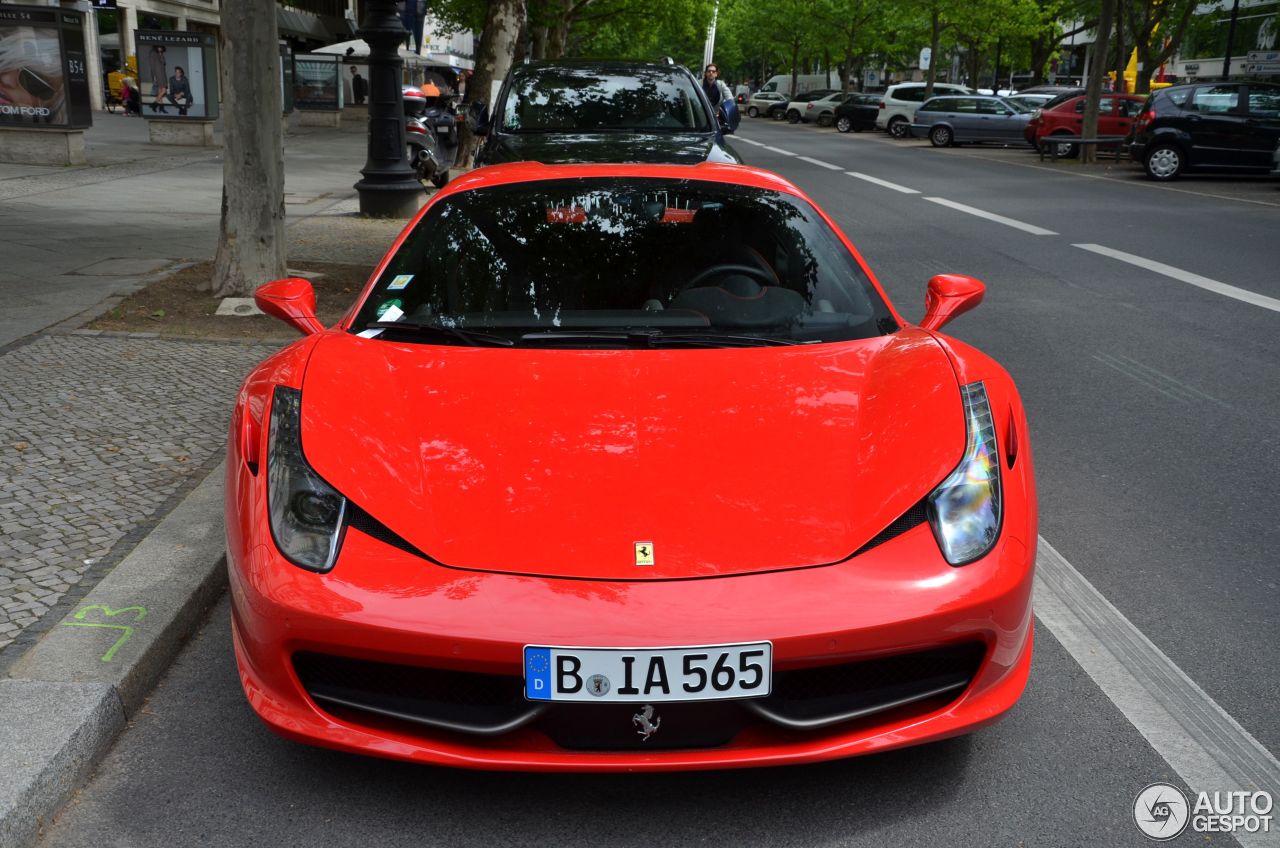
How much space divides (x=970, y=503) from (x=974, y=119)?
110ft

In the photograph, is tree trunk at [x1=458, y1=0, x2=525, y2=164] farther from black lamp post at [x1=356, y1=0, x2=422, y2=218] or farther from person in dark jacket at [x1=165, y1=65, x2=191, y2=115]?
person in dark jacket at [x1=165, y1=65, x2=191, y2=115]

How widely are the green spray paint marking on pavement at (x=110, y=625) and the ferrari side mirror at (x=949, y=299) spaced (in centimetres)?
239

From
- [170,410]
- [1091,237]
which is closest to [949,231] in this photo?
[1091,237]

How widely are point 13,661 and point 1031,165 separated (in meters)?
25.3

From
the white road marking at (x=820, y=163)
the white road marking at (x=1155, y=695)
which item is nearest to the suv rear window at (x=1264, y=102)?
the white road marking at (x=820, y=163)

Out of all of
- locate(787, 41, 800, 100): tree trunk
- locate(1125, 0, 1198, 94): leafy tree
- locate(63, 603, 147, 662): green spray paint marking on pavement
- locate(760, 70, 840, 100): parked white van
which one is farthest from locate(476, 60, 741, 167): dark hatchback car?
locate(760, 70, 840, 100): parked white van

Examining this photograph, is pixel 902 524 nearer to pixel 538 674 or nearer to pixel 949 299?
pixel 538 674

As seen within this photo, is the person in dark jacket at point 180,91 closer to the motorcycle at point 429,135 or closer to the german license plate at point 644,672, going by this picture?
the motorcycle at point 429,135

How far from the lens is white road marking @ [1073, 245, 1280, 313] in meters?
9.23

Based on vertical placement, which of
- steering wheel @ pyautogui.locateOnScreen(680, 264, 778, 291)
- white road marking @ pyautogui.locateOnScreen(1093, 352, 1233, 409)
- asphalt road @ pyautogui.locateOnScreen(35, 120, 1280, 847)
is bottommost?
asphalt road @ pyautogui.locateOnScreen(35, 120, 1280, 847)

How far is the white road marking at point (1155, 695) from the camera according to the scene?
9.05ft

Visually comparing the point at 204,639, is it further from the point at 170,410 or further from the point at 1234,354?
the point at 1234,354

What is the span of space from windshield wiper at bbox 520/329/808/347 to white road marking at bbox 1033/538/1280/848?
1.18 meters

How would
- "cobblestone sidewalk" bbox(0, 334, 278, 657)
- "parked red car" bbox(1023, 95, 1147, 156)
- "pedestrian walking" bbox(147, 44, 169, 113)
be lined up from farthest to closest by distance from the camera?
"parked red car" bbox(1023, 95, 1147, 156), "pedestrian walking" bbox(147, 44, 169, 113), "cobblestone sidewalk" bbox(0, 334, 278, 657)
